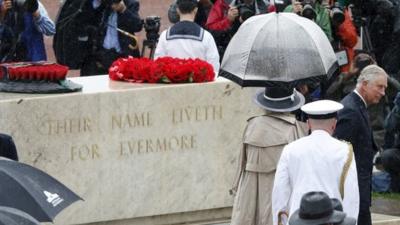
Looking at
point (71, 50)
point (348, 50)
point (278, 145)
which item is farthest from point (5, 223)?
point (348, 50)

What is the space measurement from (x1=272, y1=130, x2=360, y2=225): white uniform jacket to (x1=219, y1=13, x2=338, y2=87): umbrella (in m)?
1.47

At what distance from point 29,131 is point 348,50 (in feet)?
16.6

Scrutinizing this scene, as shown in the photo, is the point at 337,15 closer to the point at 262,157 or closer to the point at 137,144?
the point at 137,144

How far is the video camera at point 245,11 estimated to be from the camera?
14.7 metres

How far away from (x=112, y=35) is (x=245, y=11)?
133cm

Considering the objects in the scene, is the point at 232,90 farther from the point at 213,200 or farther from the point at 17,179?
the point at 17,179

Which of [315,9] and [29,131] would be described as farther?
[315,9]

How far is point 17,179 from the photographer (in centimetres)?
722

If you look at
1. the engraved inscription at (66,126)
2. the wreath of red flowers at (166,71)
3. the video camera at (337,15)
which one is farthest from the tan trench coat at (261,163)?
the video camera at (337,15)

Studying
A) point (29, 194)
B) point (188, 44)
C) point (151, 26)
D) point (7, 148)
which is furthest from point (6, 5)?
point (29, 194)

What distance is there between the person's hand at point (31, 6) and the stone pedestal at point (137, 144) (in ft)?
4.61

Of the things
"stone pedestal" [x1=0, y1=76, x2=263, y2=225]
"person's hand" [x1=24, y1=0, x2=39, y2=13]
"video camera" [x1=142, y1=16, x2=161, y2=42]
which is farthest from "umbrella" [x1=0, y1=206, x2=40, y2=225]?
"video camera" [x1=142, y1=16, x2=161, y2=42]

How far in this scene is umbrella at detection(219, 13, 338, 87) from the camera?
404 inches

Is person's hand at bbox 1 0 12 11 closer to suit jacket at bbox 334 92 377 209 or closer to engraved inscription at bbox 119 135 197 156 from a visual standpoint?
engraved inscription at bbox 119 135 197 156
